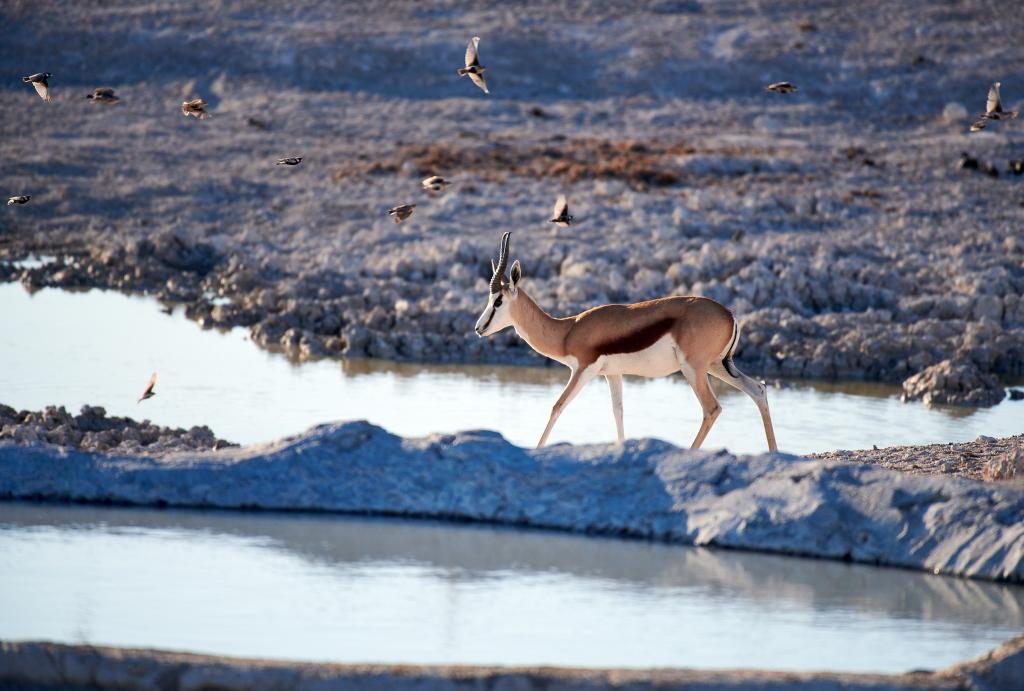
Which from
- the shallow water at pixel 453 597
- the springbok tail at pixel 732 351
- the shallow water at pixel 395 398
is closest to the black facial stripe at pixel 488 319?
the shallow water at pixel 395 398

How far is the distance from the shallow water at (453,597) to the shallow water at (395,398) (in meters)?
4.18

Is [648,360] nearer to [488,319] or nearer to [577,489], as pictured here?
[488,319]

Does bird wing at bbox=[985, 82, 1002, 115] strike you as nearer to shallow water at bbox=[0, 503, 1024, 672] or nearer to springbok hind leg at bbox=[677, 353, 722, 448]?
springbok hind leg at bbox=[677, 353, 722, 448]

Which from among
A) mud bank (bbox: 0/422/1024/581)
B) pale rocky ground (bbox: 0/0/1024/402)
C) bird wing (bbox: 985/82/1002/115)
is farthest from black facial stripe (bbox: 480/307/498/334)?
pale rocky ground (bbox: 0/0/1024/402)

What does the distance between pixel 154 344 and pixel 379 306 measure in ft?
8.78

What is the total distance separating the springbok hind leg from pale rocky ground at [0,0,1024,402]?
5.83m

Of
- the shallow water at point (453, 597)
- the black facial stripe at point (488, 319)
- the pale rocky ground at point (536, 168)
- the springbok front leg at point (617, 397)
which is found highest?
the pale rocky ground at point (536, 168)

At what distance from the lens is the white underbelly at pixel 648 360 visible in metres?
10.7

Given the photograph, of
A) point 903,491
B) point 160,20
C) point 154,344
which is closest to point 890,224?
point 154,344

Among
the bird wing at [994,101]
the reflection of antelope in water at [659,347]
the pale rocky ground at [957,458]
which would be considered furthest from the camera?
the bird wing at [994,101]

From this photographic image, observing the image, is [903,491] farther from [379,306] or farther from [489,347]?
[379,306]

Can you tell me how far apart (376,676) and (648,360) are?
5483mm

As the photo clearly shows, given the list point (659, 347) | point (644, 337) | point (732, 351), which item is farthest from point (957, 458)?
point (644, 337)

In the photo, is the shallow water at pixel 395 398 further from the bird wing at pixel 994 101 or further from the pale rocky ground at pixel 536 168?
the bird wing at pixel 994 101
